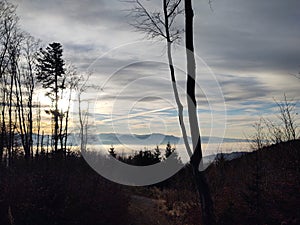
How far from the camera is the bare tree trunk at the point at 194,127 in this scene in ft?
36.5

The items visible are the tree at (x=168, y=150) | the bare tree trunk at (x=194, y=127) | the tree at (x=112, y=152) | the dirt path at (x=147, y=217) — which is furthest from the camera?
the tree at (x=168, y=150)

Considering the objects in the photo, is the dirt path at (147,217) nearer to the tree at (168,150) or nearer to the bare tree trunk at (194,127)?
the bare tree trunk at (194,127)

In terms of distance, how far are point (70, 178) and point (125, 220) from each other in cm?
298

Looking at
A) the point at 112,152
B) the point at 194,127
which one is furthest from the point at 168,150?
the point at 194,127

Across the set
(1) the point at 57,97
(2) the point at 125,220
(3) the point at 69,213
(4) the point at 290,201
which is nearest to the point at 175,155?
(1) the point at 57,97

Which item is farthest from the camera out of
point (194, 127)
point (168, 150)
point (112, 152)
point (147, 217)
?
point (168, 150)

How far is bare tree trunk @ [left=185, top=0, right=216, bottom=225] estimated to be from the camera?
36.5 feet

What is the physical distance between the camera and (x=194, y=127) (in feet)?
36.8

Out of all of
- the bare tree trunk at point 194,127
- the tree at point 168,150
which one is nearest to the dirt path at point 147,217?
the bare tree trunk at point 194,127

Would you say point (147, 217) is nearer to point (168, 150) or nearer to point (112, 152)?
point (112, 152)

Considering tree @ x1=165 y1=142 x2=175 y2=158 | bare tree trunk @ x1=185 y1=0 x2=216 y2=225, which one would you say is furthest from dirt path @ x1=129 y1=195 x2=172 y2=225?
tree @ x1=165 y1=142 x2=175 y2=158

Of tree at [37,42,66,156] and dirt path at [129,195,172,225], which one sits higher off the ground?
tree at [37,42,66,156]

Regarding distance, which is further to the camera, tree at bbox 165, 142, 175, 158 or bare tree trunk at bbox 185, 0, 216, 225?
tree at bbox 165, 142, 175, 158

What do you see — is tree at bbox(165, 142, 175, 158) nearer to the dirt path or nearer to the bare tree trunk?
the dirt path
